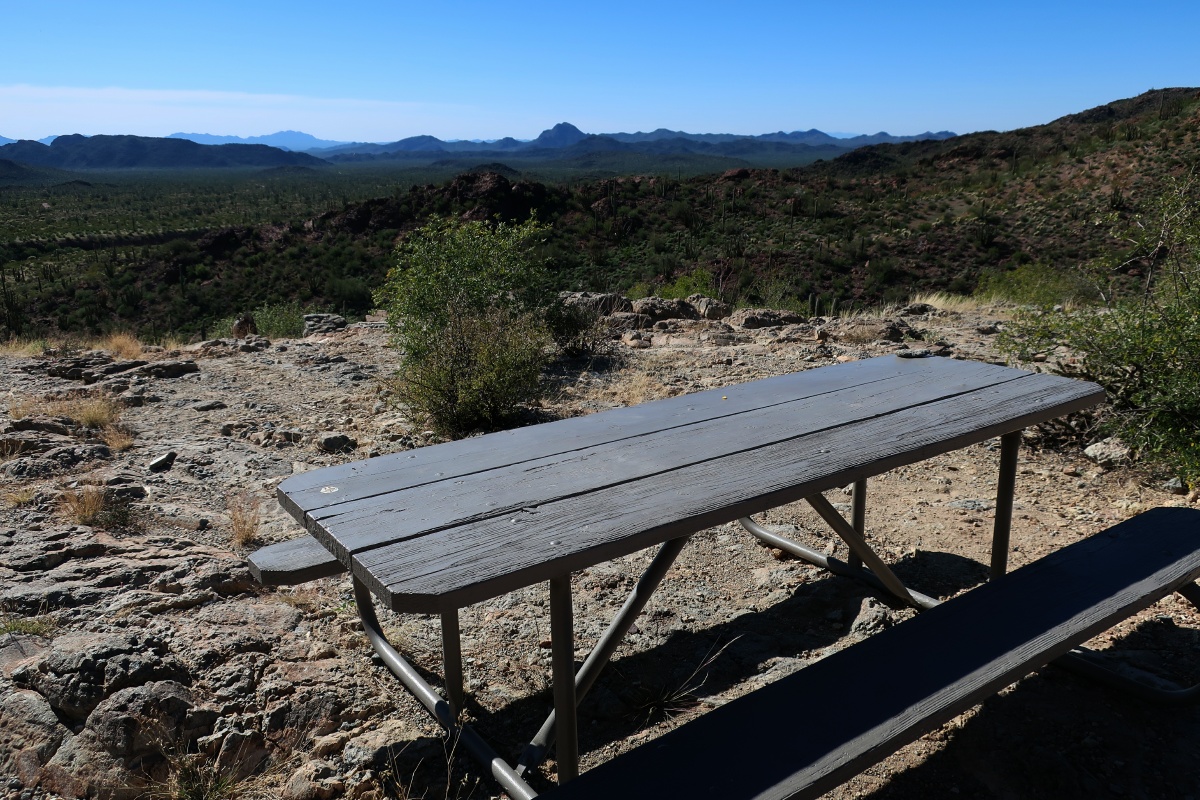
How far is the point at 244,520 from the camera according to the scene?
3.83 metres

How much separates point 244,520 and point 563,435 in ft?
6.93

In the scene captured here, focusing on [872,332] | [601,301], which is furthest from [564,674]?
[601,301]

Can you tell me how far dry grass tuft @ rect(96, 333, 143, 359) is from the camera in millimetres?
8477

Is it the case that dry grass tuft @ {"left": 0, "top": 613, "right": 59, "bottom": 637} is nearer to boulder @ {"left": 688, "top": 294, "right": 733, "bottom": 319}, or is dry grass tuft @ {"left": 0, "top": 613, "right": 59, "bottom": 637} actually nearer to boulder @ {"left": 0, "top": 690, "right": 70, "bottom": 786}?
boulder @ {"left": 0, "top": 690, "right": 70, "bottom": 786}

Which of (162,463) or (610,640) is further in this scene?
(162,463)

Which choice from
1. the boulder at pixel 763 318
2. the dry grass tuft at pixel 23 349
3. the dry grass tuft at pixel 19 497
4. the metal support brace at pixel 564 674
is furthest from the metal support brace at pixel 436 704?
the dry grass tuft at pixel 23 349

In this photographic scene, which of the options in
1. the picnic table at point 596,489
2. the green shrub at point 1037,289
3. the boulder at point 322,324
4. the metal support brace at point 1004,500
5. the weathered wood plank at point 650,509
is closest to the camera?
the weathered wood plank at point 650,509

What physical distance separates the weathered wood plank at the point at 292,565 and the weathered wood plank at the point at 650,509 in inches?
32.7

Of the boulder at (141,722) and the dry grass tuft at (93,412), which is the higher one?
the boulder at (141,722)

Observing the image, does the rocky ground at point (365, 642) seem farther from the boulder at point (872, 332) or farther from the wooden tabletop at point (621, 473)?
the boulder at point (872, 332)

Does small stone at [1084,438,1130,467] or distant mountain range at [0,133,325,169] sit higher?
distant mountain range at [0,133,325,169]

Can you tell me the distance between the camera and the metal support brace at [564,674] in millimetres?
1946

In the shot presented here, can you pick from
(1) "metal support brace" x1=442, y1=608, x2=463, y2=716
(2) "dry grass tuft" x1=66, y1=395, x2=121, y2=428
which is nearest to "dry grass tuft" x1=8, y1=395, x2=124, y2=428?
(2) "dry grass tuft" x1=66, y1=395, x2=121, y2=428

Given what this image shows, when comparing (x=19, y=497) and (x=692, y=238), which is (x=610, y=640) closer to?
(x=19, y=497)
